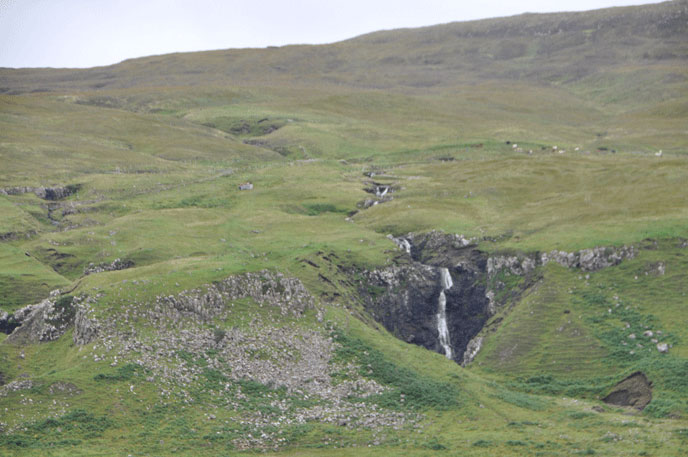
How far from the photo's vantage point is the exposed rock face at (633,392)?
62100mm

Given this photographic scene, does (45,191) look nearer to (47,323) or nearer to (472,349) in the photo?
(47,323)

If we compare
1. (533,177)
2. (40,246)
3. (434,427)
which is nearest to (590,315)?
(434,427)

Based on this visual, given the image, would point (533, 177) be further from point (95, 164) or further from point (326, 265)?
point (95, 164)

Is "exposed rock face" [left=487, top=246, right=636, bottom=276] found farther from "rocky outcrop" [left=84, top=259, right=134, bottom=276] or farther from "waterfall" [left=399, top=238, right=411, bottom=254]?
"rocky outcrop" [left=84, top=259, right=134, bottom=276]

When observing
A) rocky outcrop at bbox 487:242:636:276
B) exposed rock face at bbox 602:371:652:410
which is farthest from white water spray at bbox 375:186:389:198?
exposed rock face at bbox 602:371:652:410

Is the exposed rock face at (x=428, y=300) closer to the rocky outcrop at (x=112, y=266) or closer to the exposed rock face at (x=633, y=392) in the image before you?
Result: the exposed rock face at (x=633, y=392)

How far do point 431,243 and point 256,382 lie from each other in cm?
4264

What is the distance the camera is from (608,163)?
134750 millimetres

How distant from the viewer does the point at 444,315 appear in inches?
3452

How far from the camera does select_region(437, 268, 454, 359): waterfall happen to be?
281ft

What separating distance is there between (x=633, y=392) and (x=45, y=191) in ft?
335

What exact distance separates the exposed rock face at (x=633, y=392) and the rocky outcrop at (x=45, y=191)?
3864 inches

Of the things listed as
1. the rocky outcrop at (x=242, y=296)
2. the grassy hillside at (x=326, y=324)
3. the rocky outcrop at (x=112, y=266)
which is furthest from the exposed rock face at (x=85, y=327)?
the rocky outcrop at (x=112, y=266)

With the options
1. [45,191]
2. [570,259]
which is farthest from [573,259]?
[45,191]
